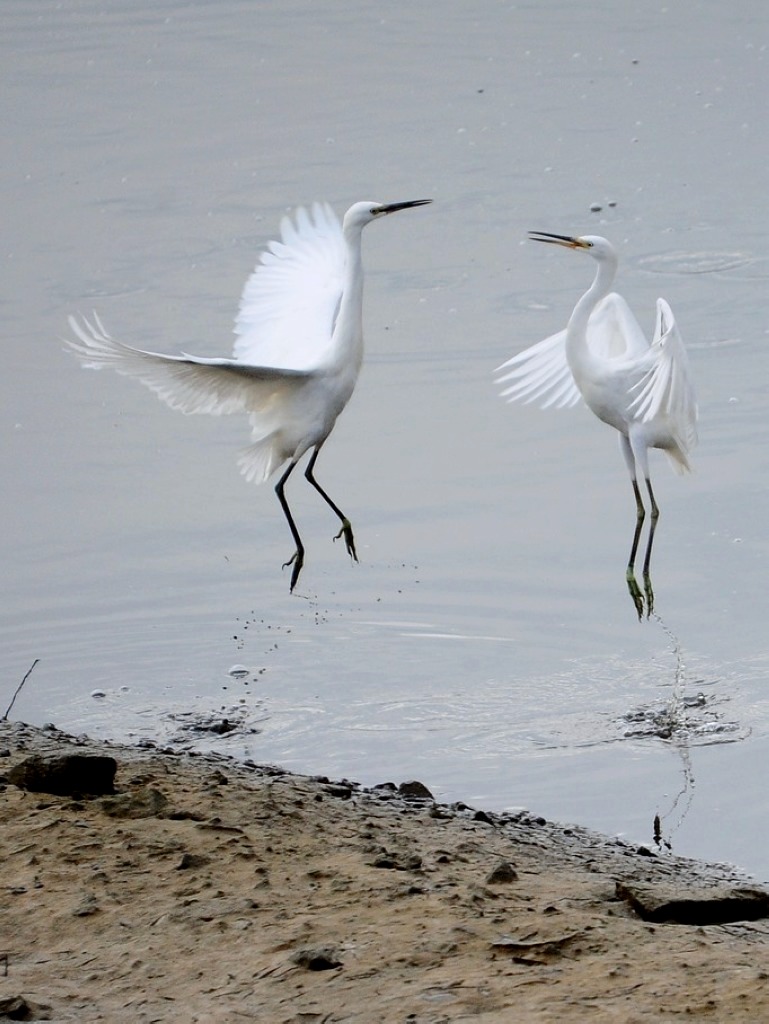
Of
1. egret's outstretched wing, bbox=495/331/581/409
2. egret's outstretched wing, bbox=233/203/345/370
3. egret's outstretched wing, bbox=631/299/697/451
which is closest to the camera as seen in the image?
egret's outstretched wing, bbox=631/299/697/451

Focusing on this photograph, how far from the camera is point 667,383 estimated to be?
7770 millimetres

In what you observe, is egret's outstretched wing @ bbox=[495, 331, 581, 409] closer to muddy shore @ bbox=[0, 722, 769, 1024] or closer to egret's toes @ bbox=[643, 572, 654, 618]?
egret's toes @ bbox=[643, 572, 654, 618]

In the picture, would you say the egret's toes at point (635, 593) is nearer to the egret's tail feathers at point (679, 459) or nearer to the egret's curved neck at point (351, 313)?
the egret's tail feathers at point (679, 459)

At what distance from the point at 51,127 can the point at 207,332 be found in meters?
6.56

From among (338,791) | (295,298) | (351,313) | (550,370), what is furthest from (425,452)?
(338,791)

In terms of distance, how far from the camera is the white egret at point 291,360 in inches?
305

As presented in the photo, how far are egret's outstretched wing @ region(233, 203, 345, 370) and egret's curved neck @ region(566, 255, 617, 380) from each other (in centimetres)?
108

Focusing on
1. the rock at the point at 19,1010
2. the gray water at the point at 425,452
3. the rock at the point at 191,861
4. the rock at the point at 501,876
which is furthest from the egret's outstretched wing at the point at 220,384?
the rock at the point at 19,1010

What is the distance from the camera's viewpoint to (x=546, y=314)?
11836mm

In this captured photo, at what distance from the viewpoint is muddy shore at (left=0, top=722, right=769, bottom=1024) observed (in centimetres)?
403

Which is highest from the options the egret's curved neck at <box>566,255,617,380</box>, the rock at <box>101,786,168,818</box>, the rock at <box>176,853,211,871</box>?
the egret's curved neck at <box>566,255,617,380</box>

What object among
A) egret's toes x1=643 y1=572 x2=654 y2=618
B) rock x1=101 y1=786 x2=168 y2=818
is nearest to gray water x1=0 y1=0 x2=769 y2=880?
egret's toes x1=643 y1=572 x2=654 y2=618

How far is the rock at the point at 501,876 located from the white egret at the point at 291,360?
2811 mm

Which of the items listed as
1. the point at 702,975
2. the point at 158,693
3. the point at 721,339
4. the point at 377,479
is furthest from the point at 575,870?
the point at 721,339
